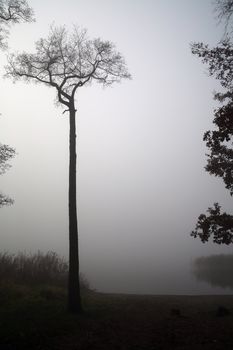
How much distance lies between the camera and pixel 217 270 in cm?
4694

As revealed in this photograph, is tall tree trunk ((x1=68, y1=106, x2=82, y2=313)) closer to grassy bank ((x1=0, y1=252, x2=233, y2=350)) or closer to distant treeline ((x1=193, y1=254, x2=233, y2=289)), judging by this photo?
grassy bank ((x1=0, y1=252, x2=233, y2=350))

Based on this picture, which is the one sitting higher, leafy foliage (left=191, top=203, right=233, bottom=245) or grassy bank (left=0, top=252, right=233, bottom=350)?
leafy foliage (left=191, top=203, right=233, bottom=245)

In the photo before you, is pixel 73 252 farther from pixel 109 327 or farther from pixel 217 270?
pixel 217 270

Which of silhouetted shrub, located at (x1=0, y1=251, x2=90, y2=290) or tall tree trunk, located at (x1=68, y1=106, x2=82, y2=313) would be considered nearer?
tall tree trunk, located at (x1=68, y1=106, x2=82, y2=313)

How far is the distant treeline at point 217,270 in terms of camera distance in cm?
3781

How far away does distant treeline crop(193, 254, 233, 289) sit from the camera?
37.8m

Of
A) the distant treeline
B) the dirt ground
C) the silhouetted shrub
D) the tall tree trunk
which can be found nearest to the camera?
the dirt ground

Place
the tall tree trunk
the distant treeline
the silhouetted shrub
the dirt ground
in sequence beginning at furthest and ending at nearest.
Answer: the distant treeline → the silhouetted shrub → the tall tree trunk → the dirt ground

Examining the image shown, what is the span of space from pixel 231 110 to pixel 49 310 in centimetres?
1061

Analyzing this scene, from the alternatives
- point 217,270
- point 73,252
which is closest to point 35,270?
point 73,252

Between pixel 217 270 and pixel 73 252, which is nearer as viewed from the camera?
pixel 73 252

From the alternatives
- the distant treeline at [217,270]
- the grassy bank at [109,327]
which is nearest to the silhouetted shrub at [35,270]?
the grassy bank at [109,327]

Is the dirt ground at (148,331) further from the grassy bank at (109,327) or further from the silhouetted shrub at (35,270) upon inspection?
the silhouetted shrub at (35,270)

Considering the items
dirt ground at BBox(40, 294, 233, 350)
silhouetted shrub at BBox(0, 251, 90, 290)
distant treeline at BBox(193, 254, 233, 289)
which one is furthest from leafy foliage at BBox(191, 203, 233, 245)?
distant treeline at BBox(193, 254, 233, 289)
